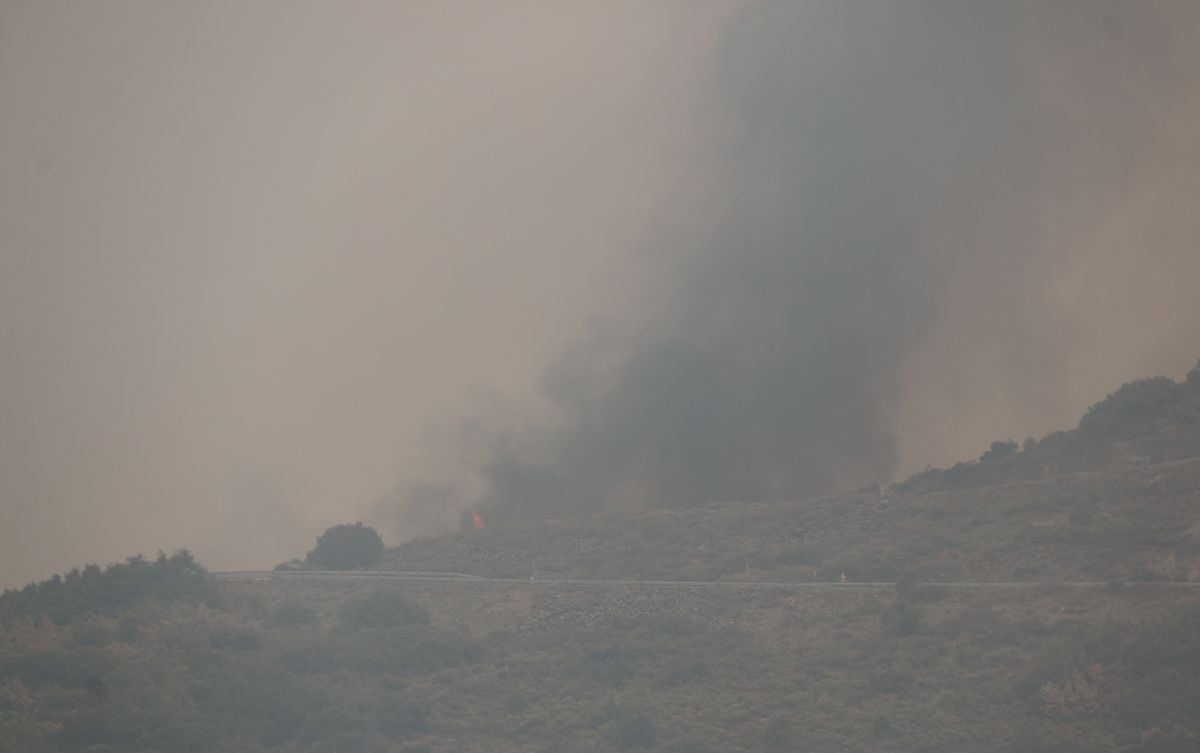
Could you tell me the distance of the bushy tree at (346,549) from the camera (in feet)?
203

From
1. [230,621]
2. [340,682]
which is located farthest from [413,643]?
[230,621]

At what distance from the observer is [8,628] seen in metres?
46.1

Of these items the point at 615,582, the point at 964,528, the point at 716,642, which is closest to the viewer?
the point at 716,642

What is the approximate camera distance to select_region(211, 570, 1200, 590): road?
44.8 meters

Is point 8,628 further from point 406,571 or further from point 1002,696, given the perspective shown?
point 1002,696

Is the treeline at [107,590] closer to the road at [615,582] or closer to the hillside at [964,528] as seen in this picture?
the road at [615,582]

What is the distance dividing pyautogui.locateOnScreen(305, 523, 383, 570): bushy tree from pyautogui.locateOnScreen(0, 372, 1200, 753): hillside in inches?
164

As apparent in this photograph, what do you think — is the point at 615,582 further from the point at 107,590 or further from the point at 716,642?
the point at 107,590

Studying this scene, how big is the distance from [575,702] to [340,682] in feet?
25.6

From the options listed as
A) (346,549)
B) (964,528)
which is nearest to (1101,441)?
(964,528)

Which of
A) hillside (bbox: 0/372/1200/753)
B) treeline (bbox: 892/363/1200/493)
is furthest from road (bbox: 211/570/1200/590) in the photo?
treeline (bbox: 892/363/1200/493)

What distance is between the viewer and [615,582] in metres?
54.2

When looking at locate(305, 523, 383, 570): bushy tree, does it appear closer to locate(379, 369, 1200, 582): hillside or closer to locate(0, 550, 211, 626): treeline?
locate(379, 369, 1200, 582): hillside

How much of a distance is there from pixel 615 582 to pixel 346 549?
14.4 m
